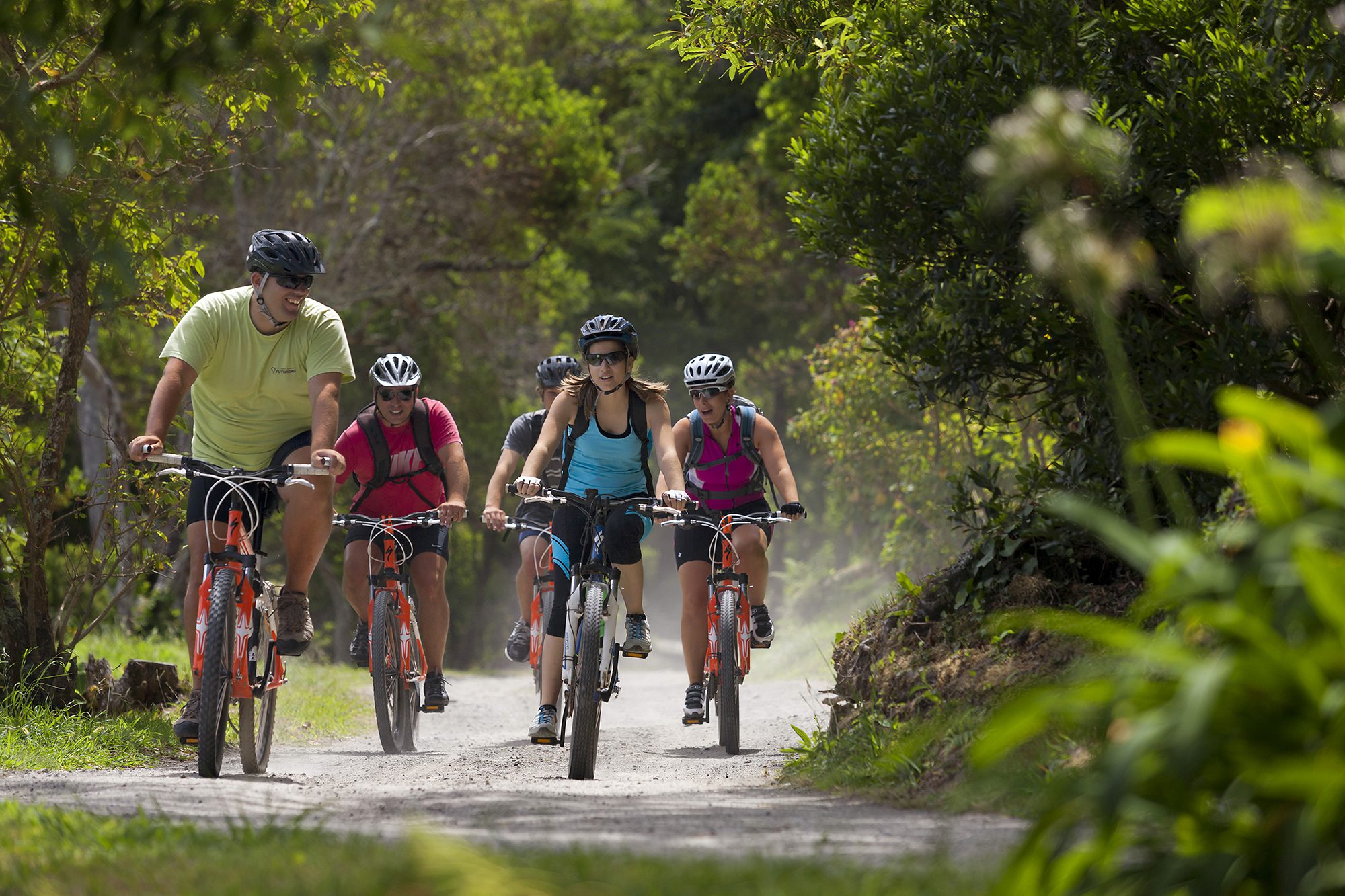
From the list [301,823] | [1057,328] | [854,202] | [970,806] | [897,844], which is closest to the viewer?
[897,844]

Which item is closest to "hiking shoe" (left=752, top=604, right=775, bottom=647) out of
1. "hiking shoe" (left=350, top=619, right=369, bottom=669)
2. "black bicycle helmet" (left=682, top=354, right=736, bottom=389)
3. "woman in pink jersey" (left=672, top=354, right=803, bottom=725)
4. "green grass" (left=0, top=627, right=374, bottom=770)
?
"woman in pink jersey" (left=672, top=354, right=803, bottom=725)

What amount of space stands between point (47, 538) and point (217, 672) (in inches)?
110

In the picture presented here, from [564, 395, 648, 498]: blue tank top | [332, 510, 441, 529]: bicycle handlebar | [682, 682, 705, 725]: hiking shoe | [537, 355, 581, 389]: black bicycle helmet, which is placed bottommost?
[682, 682, 705, 725]: hiking shoe

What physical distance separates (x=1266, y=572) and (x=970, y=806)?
242cm

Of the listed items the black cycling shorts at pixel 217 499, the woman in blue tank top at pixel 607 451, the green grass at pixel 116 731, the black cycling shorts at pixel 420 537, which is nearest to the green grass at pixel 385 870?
the black cycling shorts at pixel 217 499

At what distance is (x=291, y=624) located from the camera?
6.78 m

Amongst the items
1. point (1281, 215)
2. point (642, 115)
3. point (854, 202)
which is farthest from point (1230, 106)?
point (642, 115)

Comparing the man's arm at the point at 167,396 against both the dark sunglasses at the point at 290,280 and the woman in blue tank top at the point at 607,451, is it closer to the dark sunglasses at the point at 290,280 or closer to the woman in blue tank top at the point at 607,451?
the dark sunglasses at the point at 290,280

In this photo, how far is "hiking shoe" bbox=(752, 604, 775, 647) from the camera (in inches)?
335

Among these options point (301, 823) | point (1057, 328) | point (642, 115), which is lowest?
point (301, 823)

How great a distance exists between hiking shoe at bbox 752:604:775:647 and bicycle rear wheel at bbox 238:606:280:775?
2924mm

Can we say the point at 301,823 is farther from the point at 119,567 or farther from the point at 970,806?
the point at 119,567

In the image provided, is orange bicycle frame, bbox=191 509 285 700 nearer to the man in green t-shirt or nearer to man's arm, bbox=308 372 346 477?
the man in green t-shirt

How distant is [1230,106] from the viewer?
6.04 m
